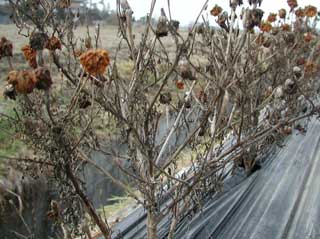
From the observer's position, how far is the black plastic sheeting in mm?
2707

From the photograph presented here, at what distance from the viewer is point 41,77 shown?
3.32ft

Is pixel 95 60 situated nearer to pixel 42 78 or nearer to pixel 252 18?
pixel 42 78

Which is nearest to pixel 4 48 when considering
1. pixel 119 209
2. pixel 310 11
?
pixel 310 11

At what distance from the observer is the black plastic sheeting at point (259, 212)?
107 inches

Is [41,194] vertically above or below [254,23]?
below

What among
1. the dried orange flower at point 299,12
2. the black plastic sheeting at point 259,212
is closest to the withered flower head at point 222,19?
the black plastic sheeting at point 259,212

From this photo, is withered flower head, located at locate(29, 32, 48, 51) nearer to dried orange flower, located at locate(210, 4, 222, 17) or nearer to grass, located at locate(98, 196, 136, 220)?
dried orange flower, located at locate(210, 4, 222, 17)

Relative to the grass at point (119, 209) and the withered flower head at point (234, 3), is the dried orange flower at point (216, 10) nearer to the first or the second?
the withered flower head at point (234, 3)

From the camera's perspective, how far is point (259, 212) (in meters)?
2.98

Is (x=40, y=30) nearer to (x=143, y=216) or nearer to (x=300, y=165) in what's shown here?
(x=143, y=216)

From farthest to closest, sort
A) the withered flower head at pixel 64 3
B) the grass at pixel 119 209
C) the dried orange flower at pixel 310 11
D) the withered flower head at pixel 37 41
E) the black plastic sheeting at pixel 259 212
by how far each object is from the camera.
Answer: the grass at pixel 119 209
the dried orange flower at pixel 310 11
the black plastic sheeting at pixel 259 212
the withered flower head at pixel 64 3
the withered flower head at pixel 37 41

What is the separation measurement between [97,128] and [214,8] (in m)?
5.74

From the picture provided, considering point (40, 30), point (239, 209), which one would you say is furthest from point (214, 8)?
point (239, 209)

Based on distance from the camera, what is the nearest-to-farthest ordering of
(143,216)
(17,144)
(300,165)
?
1. (143,216)
2. (300,165)
3. (17,144)
